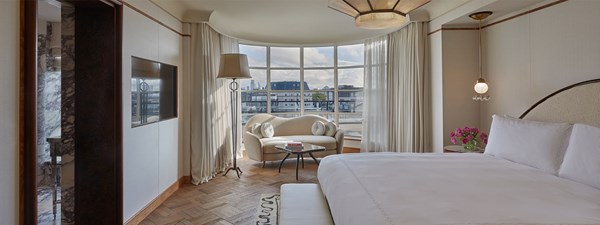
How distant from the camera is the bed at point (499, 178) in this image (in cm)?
134

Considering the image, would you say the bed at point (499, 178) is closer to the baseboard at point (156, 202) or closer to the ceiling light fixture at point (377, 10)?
the ceiling light fixture at point (377, 10)

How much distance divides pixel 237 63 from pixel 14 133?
292 cm


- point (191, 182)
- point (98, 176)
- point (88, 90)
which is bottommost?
point (191, 182)

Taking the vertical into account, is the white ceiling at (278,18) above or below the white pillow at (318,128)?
above

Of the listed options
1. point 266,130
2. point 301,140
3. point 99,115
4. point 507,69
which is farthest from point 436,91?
point 99,115

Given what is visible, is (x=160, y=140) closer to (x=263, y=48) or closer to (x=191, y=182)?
(x=191, y=182)

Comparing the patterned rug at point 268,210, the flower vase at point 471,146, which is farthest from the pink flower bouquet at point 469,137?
the patterned rug at point 268,210

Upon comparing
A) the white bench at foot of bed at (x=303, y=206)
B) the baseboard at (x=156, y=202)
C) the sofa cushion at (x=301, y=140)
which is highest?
the sofa cushion at (x=301, y=140)

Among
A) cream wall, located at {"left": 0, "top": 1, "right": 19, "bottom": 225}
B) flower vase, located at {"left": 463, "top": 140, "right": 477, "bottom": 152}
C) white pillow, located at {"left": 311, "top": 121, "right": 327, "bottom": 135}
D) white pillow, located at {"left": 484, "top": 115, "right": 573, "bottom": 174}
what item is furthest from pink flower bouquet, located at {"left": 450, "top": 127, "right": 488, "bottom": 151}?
cream wall, located at {"left": 0, "top": 1, "right": 19, "bottom": 225}

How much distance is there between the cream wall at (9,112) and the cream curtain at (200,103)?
2394mm

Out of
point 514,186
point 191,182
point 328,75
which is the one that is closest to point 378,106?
point 328,75

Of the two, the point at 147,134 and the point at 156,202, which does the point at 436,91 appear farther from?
the point at 156,202

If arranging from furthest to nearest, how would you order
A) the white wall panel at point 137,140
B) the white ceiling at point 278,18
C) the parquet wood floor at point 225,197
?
the white ceiling at point 278,18
the parquet wood floor at point 225,197
the white wall panel at point 137,140

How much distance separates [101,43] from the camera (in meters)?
2.49
